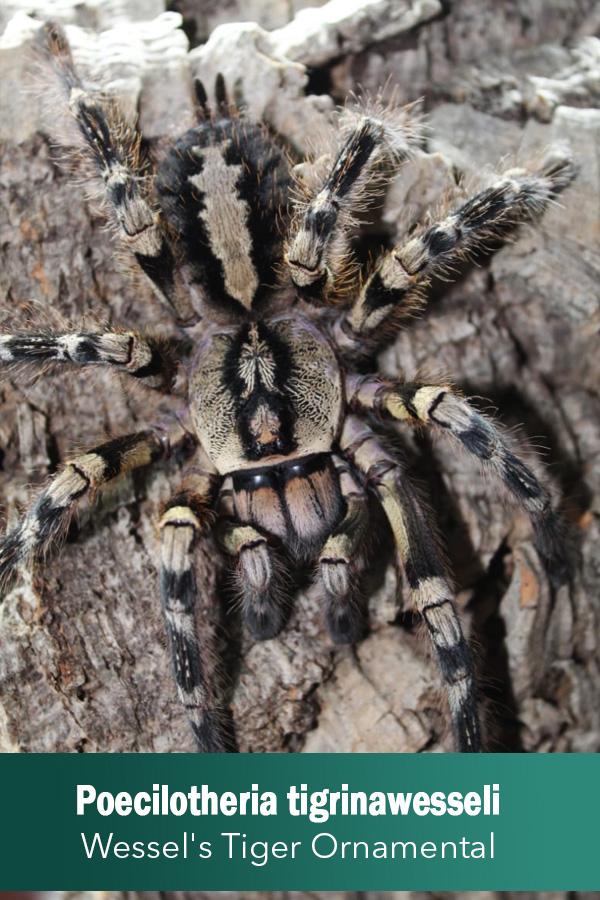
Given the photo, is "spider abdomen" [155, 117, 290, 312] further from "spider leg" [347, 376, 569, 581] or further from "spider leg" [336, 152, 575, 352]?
"spider leg" [347, 376, 569, 581]

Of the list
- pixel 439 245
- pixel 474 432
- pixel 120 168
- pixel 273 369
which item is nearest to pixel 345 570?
pixel 474 432

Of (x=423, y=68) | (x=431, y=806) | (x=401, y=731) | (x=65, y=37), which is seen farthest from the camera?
(x=423, y=68)

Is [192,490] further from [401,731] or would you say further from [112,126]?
[112,126]

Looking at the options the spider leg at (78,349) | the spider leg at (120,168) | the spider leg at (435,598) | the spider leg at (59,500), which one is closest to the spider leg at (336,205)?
the spider leg at (120,168)

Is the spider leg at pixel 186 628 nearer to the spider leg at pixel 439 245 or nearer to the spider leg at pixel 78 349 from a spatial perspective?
the spider leg at pixel 78 349

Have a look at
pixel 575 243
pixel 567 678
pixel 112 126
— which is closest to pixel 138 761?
pixel 567 678

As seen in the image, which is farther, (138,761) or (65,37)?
(65,37)
